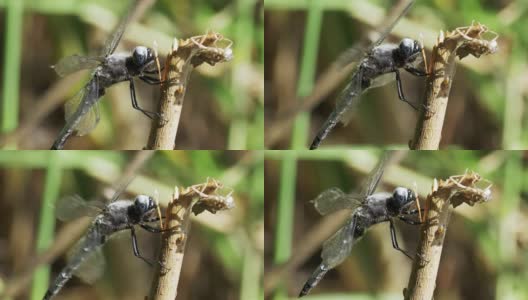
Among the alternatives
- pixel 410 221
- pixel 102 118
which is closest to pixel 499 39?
pixel 410 221

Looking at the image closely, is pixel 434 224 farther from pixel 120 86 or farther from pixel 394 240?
pixel 120 86

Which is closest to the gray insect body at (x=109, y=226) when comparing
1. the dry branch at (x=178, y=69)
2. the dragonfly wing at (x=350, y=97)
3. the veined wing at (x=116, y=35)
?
the dry branch at (x=178, y=69)

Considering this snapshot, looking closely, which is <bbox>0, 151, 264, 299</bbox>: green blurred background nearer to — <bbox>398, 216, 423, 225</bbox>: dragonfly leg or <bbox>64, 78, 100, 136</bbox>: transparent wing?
<bbox>64, 78, 100, 136</bbox>: transparent wing

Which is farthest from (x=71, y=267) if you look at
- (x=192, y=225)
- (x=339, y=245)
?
(x=339, y=245)

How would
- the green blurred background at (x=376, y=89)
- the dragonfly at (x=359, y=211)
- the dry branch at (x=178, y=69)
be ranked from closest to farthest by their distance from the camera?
the dry branch at (x=178, y=69), the dragonfly at (x=359, y=211), the green blurred background at (x=376, y=89)

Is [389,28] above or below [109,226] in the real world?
above

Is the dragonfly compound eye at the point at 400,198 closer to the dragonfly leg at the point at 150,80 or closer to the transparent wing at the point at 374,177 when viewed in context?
the transparent wing at the point at 374,177

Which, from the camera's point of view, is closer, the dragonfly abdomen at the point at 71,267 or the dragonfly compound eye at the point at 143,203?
the dragonfly compound eye at the point at 143,203

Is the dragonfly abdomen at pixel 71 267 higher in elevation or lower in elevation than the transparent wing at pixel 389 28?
lower
